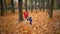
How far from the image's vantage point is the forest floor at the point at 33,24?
227 cm

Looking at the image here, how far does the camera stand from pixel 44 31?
2.46 meters

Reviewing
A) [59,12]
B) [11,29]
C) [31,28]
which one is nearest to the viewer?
[11,29]

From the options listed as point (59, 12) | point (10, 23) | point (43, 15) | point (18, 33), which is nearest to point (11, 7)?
point (10, 23)

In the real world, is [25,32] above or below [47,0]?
below

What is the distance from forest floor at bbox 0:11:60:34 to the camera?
7.46 feet

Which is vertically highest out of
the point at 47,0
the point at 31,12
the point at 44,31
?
the point at 47,0

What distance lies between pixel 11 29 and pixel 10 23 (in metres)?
0.12

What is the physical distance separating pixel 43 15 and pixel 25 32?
0.52 metres

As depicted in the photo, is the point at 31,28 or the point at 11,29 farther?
the point at 31,28

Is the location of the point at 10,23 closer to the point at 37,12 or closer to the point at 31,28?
the point at 31,28

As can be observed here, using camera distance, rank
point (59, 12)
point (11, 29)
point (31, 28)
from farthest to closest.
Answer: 1. point (59, 12)
2. point (31, 28)
3. point (11, 29)

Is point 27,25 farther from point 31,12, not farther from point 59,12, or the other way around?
point 59,12

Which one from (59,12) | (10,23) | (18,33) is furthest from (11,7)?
(59,12)

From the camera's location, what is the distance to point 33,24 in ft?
8.21
